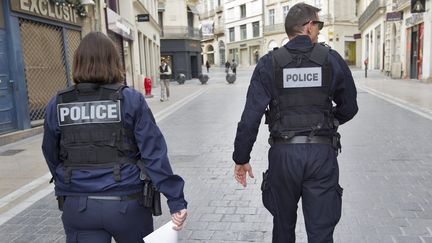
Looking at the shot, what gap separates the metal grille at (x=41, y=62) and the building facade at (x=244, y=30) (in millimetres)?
51714

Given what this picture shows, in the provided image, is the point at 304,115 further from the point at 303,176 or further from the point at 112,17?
the point at 112,17

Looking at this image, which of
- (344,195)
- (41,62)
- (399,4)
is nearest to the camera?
(344,195)

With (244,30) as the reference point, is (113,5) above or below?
below

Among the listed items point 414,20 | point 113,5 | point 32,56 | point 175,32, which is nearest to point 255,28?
point 175,32

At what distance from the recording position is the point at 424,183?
5.08 metres

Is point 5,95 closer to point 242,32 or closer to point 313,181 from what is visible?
point 313,181

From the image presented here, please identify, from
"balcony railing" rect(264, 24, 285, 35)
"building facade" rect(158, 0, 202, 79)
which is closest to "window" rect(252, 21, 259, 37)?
"balcony railing" rect(264, 24, 285, 35)

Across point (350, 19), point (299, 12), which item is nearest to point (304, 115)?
point (299, 12)

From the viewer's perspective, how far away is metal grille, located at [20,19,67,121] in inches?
386

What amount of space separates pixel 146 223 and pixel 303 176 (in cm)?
97

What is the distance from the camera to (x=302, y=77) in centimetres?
255

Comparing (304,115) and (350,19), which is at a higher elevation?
(350,19)

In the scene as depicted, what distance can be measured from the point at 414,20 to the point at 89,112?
2290 cm

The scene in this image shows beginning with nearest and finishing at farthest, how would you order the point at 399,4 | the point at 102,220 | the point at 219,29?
the point at 102,220
the point at 399,4
the point at 219,29
